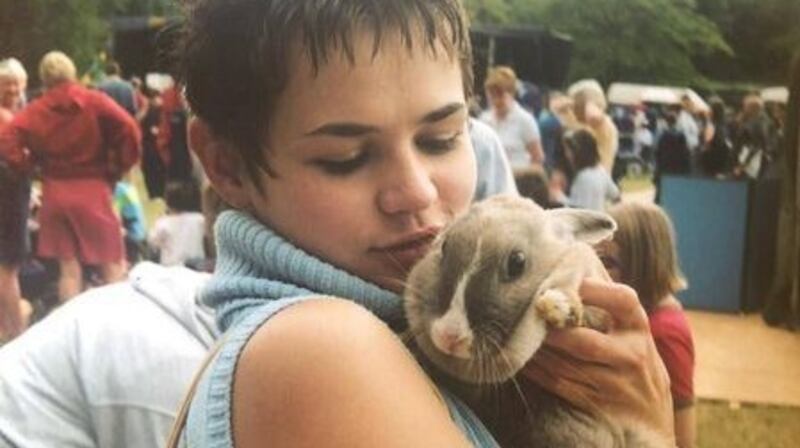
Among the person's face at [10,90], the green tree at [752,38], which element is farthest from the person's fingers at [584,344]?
the person's face at [10,90]

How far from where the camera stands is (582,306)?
1.76 ft

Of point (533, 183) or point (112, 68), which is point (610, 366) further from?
point (112, 68)

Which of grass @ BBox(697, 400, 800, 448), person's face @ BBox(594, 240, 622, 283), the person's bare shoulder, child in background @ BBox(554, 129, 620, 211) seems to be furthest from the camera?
grass @ BBox(697, 400, 800, 448)

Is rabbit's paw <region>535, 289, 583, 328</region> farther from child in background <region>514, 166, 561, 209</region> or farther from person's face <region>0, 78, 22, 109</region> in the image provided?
person's face <region>0, 78, 22, 109</region>

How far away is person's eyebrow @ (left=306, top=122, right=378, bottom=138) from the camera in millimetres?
514

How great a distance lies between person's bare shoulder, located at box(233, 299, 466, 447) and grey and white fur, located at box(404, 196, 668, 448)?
0.14 feet

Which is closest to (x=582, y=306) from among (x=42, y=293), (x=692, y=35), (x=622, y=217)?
(x=622, y=217)

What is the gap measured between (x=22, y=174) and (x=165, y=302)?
0.36 m

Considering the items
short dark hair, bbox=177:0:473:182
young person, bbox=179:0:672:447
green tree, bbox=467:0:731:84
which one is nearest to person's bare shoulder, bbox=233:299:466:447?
young person, bbox=179:0:672:447

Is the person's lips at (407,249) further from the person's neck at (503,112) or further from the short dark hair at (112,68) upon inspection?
the short dark hair at (112,68)

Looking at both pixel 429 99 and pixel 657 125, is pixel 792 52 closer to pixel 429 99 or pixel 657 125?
pixel 657 125

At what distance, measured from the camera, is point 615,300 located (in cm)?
56

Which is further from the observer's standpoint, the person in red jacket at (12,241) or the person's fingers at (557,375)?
the person in red jacket at (12,241)

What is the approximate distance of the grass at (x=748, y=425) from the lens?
111 cm
